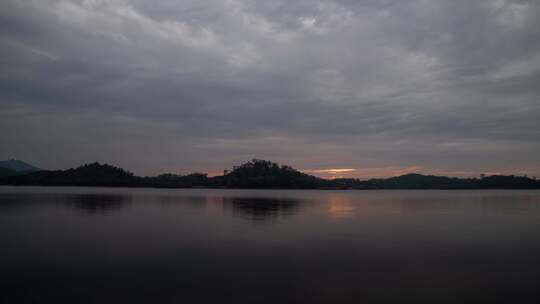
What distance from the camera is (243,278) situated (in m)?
12.8

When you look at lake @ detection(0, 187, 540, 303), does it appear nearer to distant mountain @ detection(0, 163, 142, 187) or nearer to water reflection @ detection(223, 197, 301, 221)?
water reflection @ detection(223, 197, 301, 221)

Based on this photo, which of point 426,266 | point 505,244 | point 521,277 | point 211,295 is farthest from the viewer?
point 505,244

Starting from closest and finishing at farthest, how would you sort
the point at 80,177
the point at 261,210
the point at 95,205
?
the point at 261,210 < the point at 95,205 < the point at 80,177

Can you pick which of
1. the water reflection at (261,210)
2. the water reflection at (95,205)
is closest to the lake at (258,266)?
the water reflection at (261,210)

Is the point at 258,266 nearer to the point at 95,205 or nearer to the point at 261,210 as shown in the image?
the point at 261,210

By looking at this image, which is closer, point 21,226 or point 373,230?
point 21,226

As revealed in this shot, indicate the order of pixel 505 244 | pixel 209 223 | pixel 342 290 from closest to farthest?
pixel 342 290, pixel 505 244, pixel 209 223

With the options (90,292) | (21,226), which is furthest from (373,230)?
(21,226)

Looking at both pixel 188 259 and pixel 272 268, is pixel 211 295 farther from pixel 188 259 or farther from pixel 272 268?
pixel 188 259

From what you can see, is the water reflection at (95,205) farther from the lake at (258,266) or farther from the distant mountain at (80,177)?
the distant mountain at (80,177)

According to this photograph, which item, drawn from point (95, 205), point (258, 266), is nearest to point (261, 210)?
point (95, 205)

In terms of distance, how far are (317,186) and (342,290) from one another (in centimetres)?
17582

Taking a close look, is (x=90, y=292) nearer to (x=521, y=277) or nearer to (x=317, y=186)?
(x=521, y=277)

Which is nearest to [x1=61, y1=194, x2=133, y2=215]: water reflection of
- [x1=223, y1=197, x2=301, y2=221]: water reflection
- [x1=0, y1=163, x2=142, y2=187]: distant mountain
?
[x1=223, y1=197, x2=301, y2=221]: water reflection
